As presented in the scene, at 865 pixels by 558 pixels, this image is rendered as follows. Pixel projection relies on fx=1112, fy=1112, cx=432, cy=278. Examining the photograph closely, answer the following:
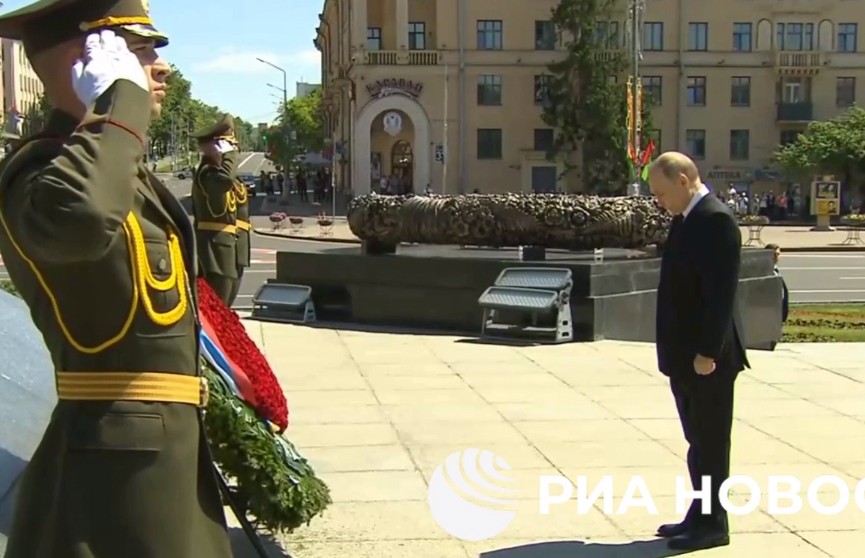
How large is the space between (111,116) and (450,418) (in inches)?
231

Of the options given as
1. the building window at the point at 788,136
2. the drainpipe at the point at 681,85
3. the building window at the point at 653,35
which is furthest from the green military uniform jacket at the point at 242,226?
the building window at the point at 788,136

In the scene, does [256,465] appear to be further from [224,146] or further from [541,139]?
[541,139]

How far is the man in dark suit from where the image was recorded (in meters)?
5.11

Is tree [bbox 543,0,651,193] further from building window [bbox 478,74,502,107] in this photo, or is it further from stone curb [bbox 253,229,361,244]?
stone curb [bbox 253,229,361,244]

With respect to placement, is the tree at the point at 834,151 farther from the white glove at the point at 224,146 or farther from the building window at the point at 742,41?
the white glove at the point at 224,146

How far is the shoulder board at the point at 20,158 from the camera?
2477 millimetres

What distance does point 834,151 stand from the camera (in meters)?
50.0

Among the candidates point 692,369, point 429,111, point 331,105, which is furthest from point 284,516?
point 331,105

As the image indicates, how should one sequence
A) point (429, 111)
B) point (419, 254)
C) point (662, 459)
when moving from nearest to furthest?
point (662, 459) < point (419, 254) < point (429, 111)

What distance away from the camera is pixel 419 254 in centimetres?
1384

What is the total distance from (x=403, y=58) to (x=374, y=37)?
4596mm

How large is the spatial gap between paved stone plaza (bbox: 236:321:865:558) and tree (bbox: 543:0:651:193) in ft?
137

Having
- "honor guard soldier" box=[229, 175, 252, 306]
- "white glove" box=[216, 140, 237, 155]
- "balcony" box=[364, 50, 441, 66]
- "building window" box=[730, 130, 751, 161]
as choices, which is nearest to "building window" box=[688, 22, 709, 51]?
"building window" box=[730, 130, 751, 161]

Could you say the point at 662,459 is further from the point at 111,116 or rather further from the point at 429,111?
the point at 429,111
